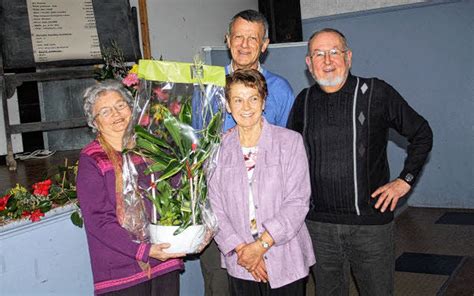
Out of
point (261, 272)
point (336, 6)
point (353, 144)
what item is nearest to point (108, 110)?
point (261, 272)

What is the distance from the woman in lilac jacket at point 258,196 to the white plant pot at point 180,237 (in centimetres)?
21

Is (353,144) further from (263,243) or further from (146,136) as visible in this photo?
(146,136)

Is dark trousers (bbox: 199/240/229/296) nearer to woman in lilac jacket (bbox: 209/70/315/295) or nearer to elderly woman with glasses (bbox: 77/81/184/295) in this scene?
woman in lilac jacket (bbox: 209/70/315/295)

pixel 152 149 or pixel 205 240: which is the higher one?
pixel 152 149

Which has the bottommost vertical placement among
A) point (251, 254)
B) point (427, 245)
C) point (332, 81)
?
point (427, 245)

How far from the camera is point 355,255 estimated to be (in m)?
2.09

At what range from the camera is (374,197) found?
2072 millimetres

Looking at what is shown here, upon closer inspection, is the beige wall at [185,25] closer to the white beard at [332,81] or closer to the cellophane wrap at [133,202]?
the white beard at [332,81]

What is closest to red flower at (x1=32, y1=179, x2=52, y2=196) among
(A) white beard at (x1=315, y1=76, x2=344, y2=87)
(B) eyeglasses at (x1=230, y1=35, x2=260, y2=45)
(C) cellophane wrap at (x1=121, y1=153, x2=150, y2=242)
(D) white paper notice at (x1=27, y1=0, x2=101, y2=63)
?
(C) cellophane wrap at (x1=121, y1=153, x2=150, y2=242)

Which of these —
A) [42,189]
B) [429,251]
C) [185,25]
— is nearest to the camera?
[42,189]

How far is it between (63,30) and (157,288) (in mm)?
2312

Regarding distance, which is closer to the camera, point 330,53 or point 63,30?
point 330,53

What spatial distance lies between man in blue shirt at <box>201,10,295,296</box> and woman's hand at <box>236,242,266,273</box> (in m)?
0.36

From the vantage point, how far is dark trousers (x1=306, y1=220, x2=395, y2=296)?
206cm
